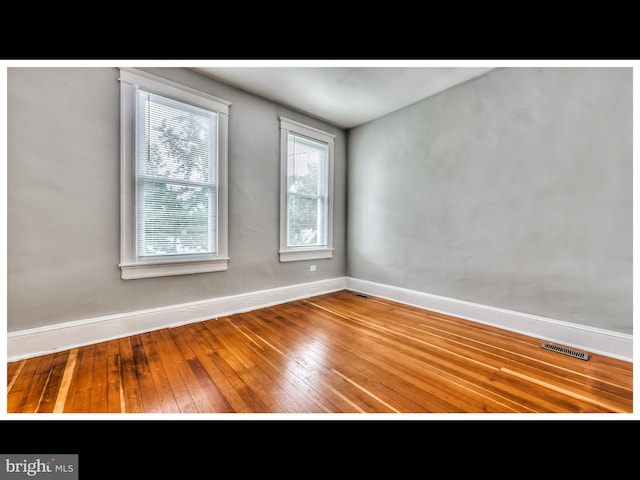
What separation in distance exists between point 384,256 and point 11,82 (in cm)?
384

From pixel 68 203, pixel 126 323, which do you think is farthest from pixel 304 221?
pixel 68 203

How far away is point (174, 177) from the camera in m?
2.48

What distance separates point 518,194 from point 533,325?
1.21m

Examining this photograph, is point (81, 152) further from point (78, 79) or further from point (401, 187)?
point (401, 187)

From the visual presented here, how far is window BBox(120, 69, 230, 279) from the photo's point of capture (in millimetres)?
2244

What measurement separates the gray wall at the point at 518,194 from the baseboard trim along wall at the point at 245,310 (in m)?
0.10

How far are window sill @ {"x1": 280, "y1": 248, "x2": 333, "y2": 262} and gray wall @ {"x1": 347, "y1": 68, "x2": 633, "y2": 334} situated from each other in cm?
84

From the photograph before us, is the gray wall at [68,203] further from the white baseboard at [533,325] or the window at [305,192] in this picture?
the white baseboard at [533,325]

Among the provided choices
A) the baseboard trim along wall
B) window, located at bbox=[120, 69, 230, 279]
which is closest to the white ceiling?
window, located at bbox=[120, 69, 230, 279]

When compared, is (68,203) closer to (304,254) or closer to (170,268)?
(170,268)

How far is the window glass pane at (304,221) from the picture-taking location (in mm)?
3513

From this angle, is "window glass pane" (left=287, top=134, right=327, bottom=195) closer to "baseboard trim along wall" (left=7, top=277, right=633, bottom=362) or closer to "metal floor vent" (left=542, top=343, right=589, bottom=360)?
"baseboard trim along wall" (left=7, top=277, right=633, bottom=362)

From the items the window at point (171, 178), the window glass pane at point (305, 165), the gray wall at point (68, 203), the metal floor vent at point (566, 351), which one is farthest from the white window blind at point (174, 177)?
the metal floor vent at point (566, 351)
